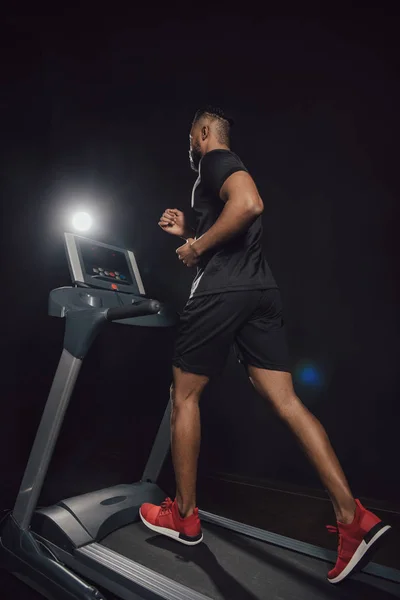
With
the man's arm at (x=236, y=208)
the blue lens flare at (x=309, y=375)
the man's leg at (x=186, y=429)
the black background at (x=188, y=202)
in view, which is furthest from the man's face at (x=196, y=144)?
the blue lens flare at (x=309, y=375)

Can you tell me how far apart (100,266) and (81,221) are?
A: 2.49 ft

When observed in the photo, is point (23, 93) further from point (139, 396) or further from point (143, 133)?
point (139, 396)

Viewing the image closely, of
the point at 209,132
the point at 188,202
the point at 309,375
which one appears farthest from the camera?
the point at 188,202

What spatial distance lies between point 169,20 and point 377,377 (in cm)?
258

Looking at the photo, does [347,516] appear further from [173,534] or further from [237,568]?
[173,534]

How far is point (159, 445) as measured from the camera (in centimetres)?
206

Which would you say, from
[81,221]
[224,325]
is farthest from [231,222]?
[81,221]

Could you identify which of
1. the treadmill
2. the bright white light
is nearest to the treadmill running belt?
the treadmill

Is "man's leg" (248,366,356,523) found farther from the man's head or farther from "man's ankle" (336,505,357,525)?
the man's head

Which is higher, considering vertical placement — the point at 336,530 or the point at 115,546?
the point at 336,530

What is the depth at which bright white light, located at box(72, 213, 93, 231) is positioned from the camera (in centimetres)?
257

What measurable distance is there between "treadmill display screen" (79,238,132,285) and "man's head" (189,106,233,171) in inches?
25.3

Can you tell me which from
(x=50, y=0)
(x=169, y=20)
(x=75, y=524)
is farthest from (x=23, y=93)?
(x=75, y=524)

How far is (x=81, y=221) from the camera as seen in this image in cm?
259
